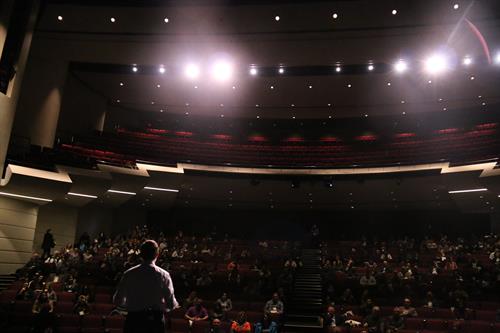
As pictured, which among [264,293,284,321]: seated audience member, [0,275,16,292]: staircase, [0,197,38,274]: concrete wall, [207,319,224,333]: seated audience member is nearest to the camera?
[207,319,224,333]: seated audience member

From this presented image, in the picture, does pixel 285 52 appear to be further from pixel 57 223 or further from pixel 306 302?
pixel 57 223

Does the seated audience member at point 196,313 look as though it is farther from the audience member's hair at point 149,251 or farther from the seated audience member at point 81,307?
the audience member's hair at point 149,251

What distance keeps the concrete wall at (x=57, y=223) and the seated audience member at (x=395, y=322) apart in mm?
11510

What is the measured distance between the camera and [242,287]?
1262 cm

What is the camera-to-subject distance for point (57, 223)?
16203 millimetres

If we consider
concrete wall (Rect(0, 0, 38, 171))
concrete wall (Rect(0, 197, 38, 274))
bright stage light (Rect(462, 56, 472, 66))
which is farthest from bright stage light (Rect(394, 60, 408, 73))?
concrete wall (Rect(0, 197, 38, 274))

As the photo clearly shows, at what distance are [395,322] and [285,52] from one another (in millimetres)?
8012

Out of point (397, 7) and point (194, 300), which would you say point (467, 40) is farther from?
point (194, 300)

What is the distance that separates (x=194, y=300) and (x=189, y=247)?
5884 mm

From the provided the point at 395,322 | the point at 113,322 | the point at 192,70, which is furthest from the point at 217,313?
the point at 192,70

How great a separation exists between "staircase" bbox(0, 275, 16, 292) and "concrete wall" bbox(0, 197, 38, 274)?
239 mm

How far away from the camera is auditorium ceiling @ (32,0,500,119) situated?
37.7 feet

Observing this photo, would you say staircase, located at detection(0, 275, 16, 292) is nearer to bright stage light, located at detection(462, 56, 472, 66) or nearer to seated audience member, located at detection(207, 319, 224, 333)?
seated audience member, located at detection(207, 319, 224, 333)

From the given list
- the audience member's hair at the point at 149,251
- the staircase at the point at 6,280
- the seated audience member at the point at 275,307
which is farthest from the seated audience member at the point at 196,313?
the audience member's hair at the point at 149,251
